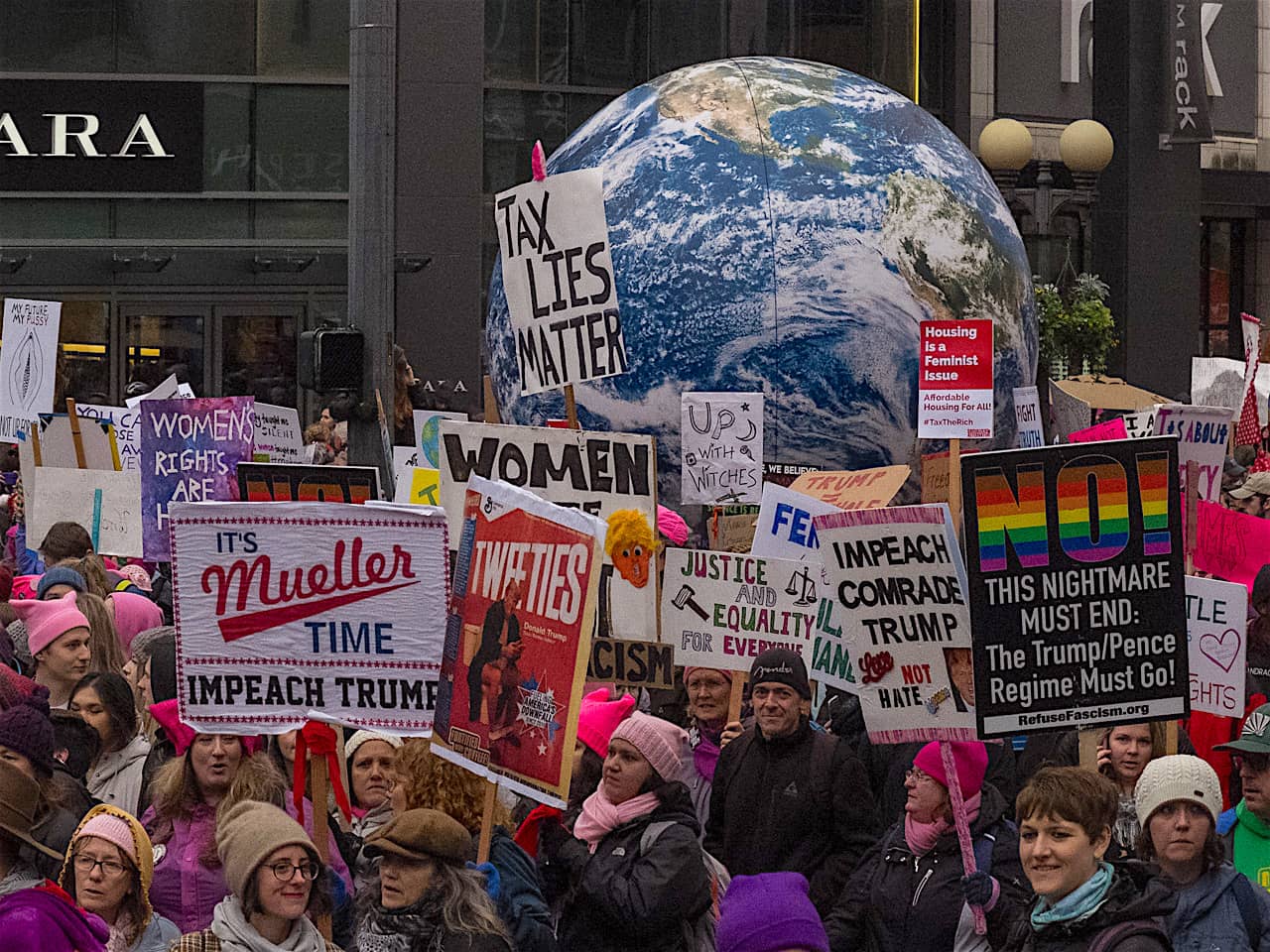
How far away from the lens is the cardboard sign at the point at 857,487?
9.84m

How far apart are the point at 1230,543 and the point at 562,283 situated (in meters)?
3.01

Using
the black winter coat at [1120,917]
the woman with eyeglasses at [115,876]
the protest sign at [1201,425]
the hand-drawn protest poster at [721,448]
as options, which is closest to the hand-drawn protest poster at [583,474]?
the hand-drawn protest poster at [721,448]

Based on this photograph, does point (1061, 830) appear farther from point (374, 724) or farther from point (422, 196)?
point (422, 196)

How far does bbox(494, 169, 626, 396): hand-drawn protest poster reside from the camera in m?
9.52

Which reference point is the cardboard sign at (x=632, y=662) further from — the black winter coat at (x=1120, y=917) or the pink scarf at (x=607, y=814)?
the black winter coat at (x=1120, y=917)

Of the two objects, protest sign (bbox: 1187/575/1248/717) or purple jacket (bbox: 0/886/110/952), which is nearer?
purple jacket (bbox: 0/886/110/952)

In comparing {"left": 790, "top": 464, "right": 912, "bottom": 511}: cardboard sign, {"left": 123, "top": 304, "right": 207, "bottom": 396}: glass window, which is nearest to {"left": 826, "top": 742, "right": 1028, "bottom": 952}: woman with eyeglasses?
{"left": 790, "top": 464, "right": 912, "bottom": 511}: cardboard sign

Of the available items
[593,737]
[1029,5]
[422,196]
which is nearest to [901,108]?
[593,737]

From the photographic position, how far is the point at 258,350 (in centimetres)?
2664

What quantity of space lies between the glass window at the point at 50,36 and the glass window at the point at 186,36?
297mm

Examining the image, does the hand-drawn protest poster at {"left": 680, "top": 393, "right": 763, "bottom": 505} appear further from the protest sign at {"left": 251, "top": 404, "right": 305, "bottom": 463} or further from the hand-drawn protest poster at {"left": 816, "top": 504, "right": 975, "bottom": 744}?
the hand-drawn protest poster at {"left": 816, "top": 504, "right": 975, "bottom": 744}

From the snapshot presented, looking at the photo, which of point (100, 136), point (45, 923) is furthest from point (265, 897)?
point (100, 136)

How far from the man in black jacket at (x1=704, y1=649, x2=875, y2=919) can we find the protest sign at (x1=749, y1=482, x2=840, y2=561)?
1961 mm

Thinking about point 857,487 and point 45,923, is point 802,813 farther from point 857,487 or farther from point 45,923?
point 857,487
